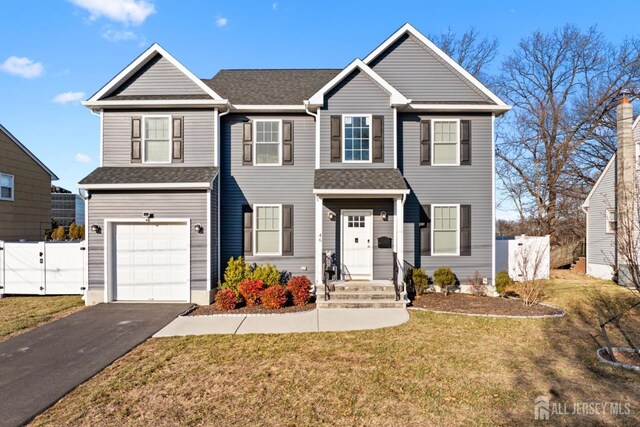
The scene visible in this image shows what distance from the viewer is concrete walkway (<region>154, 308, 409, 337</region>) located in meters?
7.61

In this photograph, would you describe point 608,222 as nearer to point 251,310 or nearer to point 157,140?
point 251,310

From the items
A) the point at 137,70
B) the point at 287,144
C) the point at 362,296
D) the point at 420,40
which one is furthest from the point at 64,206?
the point at 420,40

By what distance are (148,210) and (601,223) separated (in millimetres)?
19039

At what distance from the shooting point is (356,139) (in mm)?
11047

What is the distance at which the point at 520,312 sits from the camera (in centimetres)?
891

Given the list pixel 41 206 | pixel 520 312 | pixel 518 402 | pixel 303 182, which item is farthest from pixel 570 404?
pixel 41 206

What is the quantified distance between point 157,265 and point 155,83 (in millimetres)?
5709

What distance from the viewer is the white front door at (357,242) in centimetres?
1116

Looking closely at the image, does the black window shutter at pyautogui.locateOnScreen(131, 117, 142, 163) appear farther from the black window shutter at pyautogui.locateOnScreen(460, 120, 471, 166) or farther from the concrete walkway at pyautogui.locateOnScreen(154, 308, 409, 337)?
the black window shutter at pyautogui.locateOnScreen(460, 120, 471, 166)

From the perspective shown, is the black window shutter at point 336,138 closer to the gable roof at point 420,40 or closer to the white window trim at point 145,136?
the gable roof at point 420,40

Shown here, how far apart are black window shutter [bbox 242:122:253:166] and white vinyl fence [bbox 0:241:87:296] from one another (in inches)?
233

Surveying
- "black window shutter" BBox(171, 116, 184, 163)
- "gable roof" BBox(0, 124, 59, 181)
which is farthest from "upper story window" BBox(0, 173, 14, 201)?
"black window shutter" BBox(171, 116, 184, 163)

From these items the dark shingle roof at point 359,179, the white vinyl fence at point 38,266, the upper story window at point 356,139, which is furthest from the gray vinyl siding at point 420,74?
the white vinyl fence at point 38,266

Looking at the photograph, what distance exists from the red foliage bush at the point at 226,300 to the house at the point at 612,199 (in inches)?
515
